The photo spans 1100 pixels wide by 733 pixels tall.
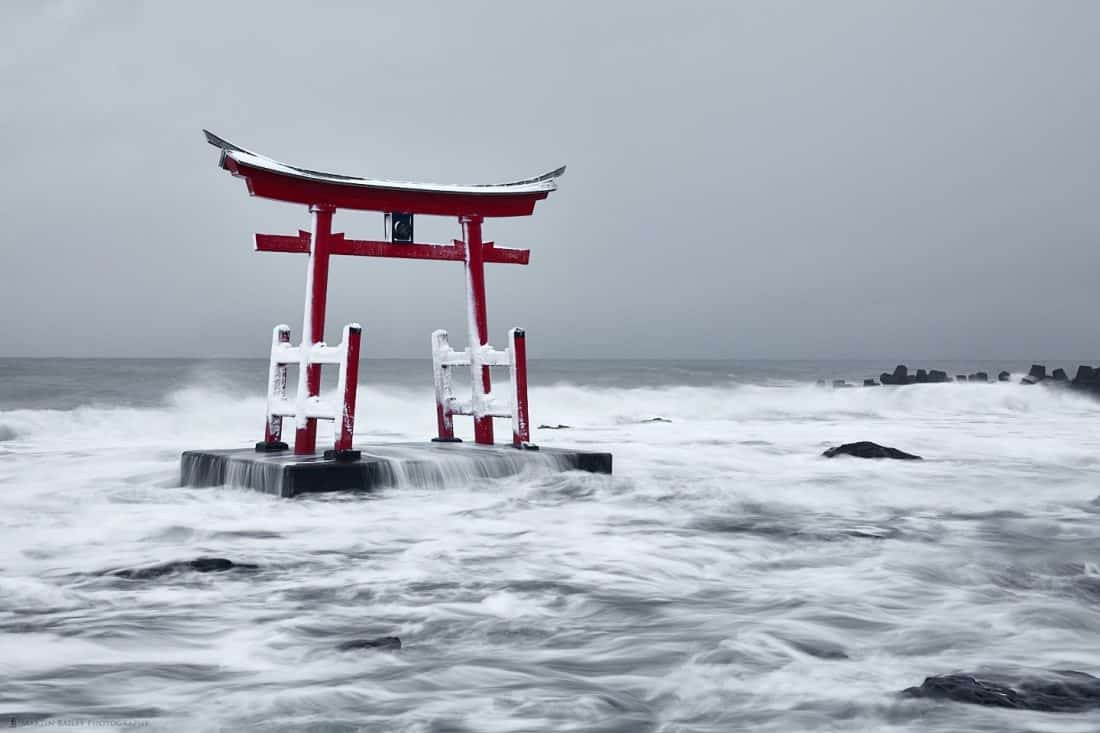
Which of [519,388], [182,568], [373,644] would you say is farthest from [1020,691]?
[519,388]

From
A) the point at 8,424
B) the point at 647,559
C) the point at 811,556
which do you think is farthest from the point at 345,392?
the point at 8,424

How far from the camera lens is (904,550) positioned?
7.01m

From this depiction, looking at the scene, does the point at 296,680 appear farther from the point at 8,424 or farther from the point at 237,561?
the point at 8,424

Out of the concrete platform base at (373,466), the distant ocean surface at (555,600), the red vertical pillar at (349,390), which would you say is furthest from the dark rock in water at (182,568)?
the red vertical pillar at (349,390)

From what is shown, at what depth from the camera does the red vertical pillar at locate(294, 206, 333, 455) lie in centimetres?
993

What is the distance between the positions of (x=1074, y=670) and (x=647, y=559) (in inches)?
115

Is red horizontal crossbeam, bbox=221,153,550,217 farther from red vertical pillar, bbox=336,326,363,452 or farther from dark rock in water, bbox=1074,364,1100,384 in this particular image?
dark rock in water, bbox=1074,364,1100,384

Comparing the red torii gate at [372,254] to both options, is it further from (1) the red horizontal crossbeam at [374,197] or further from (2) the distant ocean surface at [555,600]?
(2) the distant ocean surface at [555,600]

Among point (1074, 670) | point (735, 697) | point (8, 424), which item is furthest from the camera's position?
point (8, 424)

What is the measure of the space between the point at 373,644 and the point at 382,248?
683 cm

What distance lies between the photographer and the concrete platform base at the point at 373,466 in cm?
911

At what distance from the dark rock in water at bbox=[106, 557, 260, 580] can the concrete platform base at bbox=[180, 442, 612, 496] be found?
8.95 ft

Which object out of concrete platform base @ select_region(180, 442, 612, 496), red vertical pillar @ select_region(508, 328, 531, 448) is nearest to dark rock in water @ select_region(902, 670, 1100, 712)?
concrete platform base @ select_region(180, 442, 612, 496)

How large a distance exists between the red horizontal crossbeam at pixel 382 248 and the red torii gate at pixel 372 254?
0.4 inches
